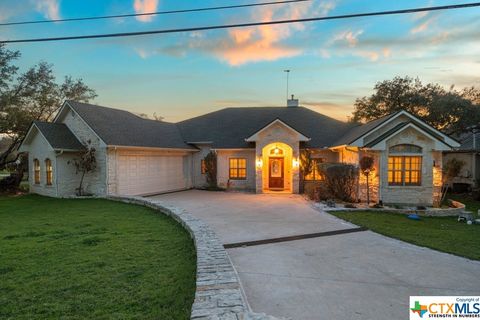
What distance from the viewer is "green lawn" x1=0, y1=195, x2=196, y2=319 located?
4160 millimetres

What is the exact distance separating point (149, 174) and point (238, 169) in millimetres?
6213

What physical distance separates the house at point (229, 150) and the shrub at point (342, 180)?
828mm

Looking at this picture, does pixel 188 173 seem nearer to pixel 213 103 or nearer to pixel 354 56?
A: pixel 213 103

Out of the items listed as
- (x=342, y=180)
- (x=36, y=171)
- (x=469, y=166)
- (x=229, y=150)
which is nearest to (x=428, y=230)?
(x=342, y=180)

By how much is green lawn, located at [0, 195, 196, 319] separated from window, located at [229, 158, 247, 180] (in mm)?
10606

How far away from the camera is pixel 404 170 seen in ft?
48.0

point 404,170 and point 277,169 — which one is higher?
point 404,170

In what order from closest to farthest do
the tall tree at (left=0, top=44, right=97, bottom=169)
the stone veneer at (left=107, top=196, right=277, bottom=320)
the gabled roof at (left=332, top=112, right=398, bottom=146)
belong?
the stone veneer at (left=107, top=196, right=277, bottom=320), the gabled roof at (left=332, top=112, right=398, bottom=146), the tall tree at (left=0, top=44, right=97, bottom=169)

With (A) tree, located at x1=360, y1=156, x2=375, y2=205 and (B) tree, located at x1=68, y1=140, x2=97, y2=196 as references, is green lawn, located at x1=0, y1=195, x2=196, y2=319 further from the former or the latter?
(A) tree, located at x1=360, y1=156, x2=375, y2=205

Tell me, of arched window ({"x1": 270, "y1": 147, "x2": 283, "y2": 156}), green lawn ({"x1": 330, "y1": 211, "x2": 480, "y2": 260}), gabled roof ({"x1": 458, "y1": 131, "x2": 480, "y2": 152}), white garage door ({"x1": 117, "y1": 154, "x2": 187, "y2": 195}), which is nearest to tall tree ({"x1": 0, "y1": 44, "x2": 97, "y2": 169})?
white garage door ({"x1": 117, "y1": 154, "x2": 187, "y2": 195})

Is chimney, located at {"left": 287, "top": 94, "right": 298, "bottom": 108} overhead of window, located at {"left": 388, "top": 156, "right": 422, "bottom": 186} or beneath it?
overhead

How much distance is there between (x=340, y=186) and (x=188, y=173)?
1168 centimetres

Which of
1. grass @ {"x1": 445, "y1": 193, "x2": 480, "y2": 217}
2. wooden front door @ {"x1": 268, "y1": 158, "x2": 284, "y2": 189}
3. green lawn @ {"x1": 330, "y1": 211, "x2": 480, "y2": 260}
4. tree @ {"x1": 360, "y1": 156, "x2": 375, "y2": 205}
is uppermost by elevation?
tree @ {"x1": 360, "y1": 156, "x2": 375, "y2": 205}

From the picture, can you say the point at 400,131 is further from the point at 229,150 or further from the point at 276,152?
the point at 229,150
